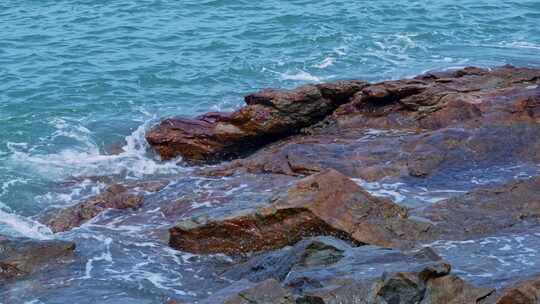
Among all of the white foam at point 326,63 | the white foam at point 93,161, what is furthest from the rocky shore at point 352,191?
the white foam at point 326,63

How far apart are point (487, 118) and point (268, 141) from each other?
13.2 feet

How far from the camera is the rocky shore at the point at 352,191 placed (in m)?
8.61

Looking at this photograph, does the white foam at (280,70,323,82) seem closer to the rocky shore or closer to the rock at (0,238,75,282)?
the rocky shore

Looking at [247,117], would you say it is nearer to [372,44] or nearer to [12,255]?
[12,255]

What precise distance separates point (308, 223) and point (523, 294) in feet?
13.0

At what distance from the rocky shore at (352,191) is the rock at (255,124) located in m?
0.03

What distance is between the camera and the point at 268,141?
16156 mm

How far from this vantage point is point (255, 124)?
52.2 ft

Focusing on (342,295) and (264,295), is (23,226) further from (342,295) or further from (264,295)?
(342,295)

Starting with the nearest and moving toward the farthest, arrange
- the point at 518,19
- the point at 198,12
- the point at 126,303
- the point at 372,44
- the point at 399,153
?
the point at 126,303 → the point at 399,153 → the point at 372,44 → the point at 518,19 → the point at 198,12

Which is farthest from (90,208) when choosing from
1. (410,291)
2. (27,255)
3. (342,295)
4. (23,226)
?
(410,291)

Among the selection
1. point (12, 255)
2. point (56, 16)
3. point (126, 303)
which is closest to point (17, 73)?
point (56, 16)

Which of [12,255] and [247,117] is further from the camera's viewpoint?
[247,117]

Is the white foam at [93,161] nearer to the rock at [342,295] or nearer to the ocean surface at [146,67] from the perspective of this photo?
the ocean surface at [146,67]
